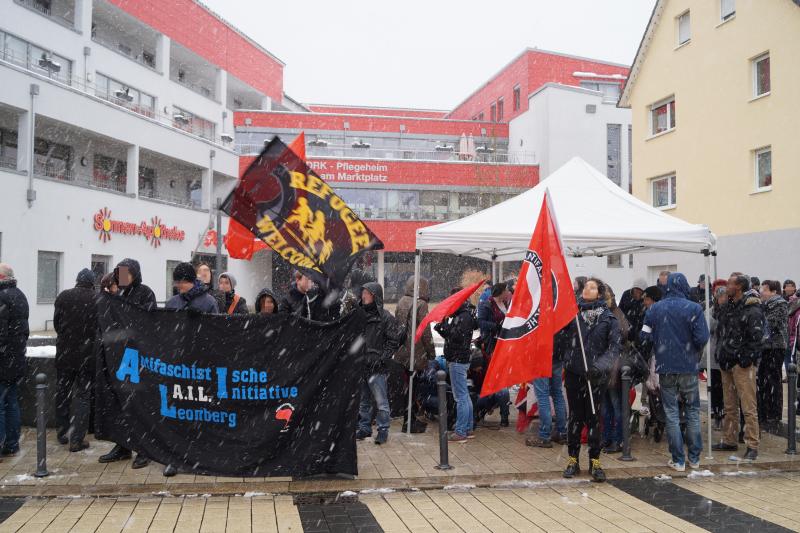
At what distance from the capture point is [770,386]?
9.12m

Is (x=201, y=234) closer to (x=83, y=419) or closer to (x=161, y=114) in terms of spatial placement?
(x=161, y=114)

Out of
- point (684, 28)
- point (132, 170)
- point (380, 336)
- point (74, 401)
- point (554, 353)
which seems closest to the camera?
point (74, 401)

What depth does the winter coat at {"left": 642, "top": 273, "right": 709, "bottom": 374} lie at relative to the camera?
23.6 feet

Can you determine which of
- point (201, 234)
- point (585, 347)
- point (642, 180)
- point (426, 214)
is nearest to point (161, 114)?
point (201, 234)

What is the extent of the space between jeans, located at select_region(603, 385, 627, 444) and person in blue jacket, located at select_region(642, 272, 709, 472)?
2.31ft

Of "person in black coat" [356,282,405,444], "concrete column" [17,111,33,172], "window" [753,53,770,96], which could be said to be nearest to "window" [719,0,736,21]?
"window" [753,53,770,96]

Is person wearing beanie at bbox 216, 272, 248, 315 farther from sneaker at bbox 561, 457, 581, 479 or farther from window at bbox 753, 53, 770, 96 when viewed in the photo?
window at bbox 753, 53, 770, 96

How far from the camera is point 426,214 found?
41.8 metres

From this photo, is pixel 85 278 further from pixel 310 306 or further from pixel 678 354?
pixel 678 354

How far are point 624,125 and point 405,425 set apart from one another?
3854 centimetres

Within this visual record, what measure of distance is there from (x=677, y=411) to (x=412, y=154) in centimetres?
3649

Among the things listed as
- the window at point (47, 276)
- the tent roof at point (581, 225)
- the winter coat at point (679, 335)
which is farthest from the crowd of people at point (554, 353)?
the window at point (47, 276)

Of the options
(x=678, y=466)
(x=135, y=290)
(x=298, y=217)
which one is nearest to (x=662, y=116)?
(x=678, y=466)

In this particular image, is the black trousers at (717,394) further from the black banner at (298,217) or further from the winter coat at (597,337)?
the black banner at (298,217)
